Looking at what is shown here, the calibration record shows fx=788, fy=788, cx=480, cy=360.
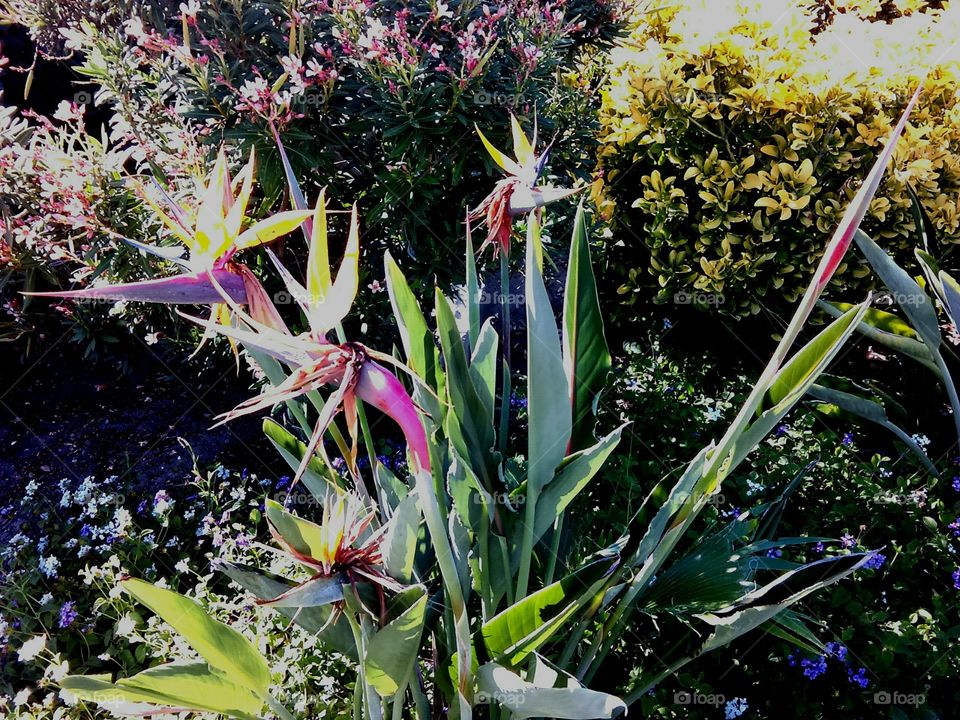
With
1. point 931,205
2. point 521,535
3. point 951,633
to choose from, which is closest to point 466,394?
point 521,535

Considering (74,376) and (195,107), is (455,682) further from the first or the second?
(74,376)

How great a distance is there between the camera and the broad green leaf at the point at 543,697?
1053 mm

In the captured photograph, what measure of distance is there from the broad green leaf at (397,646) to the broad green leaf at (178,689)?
23 cm

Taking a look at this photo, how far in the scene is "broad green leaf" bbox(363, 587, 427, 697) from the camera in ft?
3.43

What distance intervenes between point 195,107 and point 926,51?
2394 mm

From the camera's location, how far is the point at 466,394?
52.7 inches

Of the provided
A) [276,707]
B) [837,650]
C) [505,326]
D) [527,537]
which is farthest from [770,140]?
[276,707]

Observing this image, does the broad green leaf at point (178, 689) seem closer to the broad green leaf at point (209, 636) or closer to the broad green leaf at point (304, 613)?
the broad green leaf at point (209, 636)

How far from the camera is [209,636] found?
44.7 inches

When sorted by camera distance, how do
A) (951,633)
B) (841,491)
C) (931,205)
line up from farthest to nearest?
(931,205), (841,491), (951,633)

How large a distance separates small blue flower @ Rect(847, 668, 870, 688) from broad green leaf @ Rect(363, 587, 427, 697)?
1096mm

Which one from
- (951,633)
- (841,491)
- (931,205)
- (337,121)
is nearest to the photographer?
(951,633)
